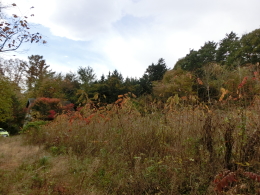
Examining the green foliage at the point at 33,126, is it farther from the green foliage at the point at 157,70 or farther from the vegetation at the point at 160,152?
the green foliage at the point at 157,70

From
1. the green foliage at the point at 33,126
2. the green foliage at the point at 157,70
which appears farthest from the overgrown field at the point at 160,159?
the green foliage at the point at 157,70

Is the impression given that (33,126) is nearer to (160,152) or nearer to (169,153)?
(160,152)

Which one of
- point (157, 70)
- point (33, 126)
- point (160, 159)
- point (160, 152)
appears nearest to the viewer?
point (160, 159)

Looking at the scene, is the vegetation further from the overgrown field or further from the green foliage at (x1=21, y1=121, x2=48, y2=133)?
the green foliage at (x1=21, y1=121, x2=48, y2=133)

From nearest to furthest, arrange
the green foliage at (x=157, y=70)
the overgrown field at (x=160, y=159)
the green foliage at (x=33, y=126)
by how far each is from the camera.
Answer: the overgrown field at (x=160, y=159) < the green foliage at (x=33, y=126) < the green foliage at (x=157, y=70)

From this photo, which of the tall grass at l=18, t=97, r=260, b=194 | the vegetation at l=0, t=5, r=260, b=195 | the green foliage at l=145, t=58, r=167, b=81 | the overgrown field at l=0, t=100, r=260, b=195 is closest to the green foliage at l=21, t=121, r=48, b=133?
the vegetation at l=0, t=5, r=260, b=195

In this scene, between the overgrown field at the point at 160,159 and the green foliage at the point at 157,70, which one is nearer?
the overgrown field at the point at 160,159

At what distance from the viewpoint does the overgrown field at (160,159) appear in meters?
2.24

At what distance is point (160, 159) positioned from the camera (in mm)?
2979

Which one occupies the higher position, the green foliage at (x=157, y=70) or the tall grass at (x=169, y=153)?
the green foliage at (x=157, y=70)

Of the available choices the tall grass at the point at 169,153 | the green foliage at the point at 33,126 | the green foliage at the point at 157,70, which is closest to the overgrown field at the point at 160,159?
the tall grass at the point at 169,153

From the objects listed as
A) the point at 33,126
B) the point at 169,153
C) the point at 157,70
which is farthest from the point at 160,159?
the point at 157,70

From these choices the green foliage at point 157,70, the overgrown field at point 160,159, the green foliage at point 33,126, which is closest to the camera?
the overgrown field at point 160,159

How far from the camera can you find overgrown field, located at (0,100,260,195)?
224cm
